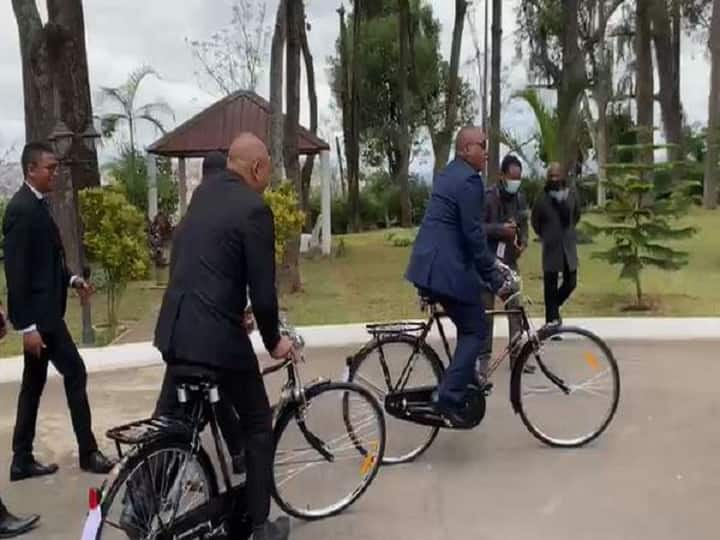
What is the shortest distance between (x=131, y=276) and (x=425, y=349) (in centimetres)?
623

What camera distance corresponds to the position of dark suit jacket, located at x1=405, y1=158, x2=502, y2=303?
5652 mm

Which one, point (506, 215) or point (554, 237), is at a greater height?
point (506, 215)

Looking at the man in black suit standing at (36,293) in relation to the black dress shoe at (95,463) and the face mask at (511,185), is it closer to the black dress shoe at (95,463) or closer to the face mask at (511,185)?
the black dress shoe at (95,463)

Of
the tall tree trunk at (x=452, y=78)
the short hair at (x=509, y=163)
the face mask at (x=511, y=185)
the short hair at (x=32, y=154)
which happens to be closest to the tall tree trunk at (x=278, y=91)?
the short hair at (x=509, y=163)

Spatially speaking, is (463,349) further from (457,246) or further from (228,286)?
(228,286)

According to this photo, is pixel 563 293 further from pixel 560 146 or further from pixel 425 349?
pixel 560 146

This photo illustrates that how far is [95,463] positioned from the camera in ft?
19.4

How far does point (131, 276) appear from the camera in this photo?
453 inches

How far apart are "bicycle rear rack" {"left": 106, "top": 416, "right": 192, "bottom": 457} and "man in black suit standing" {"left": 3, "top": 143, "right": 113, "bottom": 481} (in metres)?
1.53

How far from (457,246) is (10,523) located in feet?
8.90

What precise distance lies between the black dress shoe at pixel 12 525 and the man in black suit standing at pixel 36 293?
0.83 meters

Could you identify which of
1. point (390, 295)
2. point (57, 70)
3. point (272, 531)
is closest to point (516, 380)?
point (272, 531)

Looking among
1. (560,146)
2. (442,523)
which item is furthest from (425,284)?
(560,146)

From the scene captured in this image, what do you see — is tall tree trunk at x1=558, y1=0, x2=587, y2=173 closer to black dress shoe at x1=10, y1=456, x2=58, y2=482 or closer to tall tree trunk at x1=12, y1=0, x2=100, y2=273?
tall tree trunk at x1=12, y1=0, x2=100, y2=273
